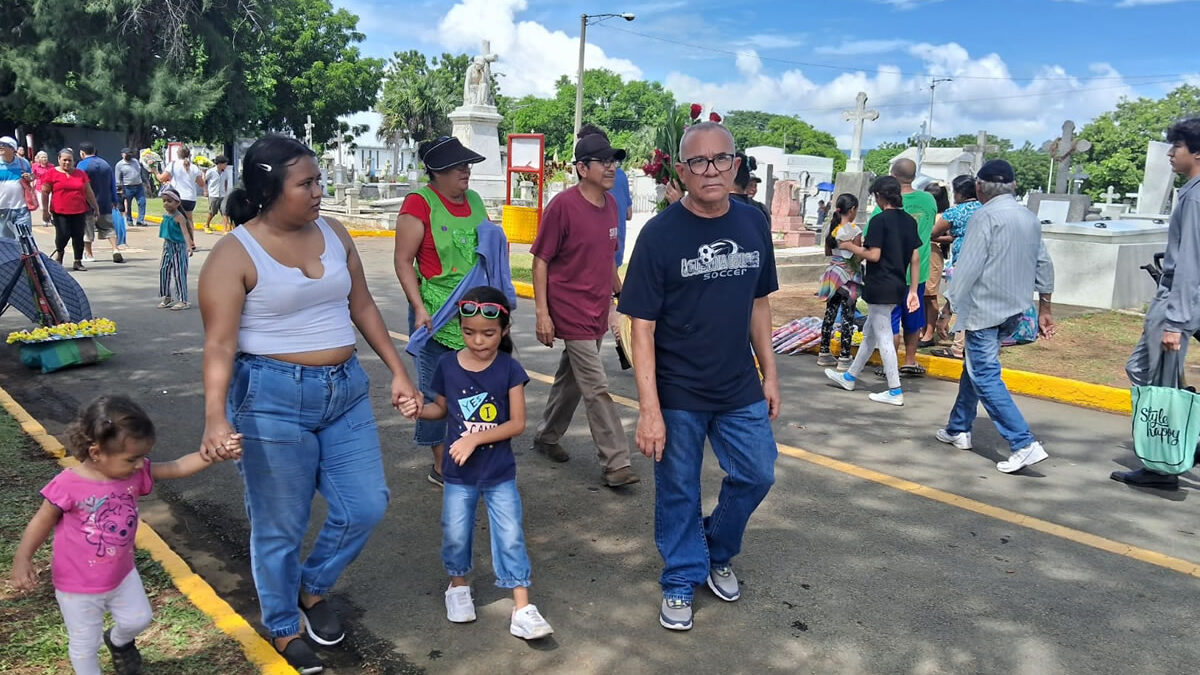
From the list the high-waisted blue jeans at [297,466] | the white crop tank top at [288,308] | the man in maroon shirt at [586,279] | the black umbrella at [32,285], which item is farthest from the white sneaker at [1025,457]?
the black umbrella at [32,285]

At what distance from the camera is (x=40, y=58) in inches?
1243

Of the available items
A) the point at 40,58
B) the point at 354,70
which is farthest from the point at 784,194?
the point at 354,70

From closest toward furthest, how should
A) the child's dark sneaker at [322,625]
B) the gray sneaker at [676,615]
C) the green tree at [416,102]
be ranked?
the child's dark sneaker at [322,625] → the gray sneaker at [676,615] → the green tree at [416,102]

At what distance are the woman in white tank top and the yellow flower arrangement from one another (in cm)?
497

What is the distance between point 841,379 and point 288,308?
5.37m

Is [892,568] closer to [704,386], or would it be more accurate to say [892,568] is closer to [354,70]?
[704,386]

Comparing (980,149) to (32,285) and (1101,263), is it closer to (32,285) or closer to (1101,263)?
(1101,263)

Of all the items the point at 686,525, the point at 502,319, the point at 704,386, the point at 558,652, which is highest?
the point at 502,319

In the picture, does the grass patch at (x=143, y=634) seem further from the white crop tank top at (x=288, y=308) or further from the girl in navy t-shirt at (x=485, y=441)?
the white crop tank top at (x=288, y=308)

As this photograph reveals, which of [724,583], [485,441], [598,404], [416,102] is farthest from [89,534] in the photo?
[416,102]

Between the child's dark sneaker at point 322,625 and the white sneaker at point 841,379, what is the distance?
198 inches

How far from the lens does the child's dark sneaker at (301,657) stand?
9.78ft

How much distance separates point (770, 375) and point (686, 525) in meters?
0.70

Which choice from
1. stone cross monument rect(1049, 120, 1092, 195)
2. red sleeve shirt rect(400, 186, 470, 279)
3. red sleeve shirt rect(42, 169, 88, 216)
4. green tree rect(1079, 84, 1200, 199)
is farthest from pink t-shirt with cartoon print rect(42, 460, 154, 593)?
green tree rect(1079, 84, 1200, 199)
